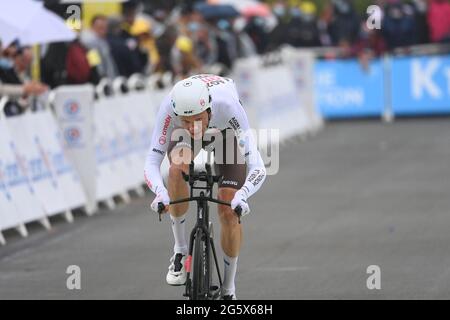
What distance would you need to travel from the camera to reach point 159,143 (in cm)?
952

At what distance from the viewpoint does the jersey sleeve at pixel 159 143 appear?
30.9 feet

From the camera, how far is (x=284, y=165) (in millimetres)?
21391

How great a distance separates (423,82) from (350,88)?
1535mm

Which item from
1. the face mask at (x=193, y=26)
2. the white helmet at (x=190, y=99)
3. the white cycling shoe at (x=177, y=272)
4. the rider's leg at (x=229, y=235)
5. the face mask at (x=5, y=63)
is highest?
the face mask at (x=193, y=26)

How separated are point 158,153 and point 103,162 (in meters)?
7.47

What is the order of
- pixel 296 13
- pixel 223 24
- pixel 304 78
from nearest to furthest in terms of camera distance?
pixel 223 24, pixel 304 78, pixel 296 13

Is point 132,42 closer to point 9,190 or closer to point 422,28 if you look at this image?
point 9,190

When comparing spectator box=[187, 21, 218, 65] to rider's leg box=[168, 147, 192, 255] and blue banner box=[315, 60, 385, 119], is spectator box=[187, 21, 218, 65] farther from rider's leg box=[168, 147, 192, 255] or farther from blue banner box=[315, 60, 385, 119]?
rider's leg box=[168, 147, 192, 255]

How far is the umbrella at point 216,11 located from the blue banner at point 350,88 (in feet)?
7.04

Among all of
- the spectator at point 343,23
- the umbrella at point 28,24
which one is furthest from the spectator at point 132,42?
the spectator at point 343,23

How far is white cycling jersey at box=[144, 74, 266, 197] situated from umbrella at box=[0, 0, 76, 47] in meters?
5.75

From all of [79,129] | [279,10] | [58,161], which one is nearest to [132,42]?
[79,129]

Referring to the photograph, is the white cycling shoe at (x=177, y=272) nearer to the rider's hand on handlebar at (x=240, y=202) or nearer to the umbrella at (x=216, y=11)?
the rider's hand on handlebar at (x=240, y=202)
